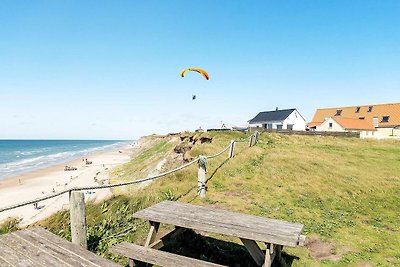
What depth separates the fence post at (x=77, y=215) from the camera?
16.0 ft

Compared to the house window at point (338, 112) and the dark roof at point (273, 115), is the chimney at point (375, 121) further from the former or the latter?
the dark roof at point (273, 115)

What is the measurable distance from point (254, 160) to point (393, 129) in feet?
146

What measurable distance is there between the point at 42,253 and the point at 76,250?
37cm

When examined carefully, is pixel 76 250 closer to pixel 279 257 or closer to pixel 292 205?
pixel 279 257

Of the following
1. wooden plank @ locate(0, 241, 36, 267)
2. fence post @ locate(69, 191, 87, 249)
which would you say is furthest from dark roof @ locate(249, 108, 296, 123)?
wooden plank @ locate(0, 241, 36, 267)

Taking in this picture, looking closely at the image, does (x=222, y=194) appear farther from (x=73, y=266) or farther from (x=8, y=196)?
(x=8, y=196)

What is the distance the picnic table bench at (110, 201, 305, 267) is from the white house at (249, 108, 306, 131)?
50539mm

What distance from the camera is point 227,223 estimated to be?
4828 millimetres

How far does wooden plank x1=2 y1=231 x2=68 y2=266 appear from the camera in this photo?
3260 millimetres

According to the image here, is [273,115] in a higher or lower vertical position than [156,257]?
higher

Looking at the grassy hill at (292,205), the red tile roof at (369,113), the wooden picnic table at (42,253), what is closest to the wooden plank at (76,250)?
the wooden picnic table at (42,253)

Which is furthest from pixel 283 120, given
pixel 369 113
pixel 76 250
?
pixel 76 250

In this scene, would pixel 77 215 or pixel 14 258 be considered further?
pixel 77 215

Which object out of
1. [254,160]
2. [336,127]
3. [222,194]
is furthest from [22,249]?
[336,127]
